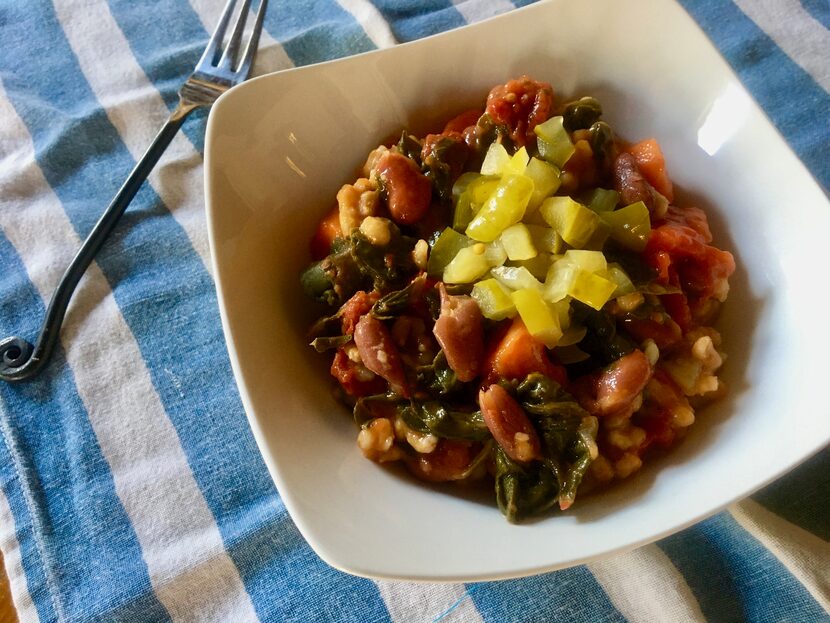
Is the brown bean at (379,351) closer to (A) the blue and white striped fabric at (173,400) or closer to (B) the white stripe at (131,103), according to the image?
(A) the blue and white striped fabric at (173,400)

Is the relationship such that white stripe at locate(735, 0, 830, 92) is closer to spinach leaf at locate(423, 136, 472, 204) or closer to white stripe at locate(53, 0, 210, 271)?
spinach leaf at locate(423, 136, 472, 204)

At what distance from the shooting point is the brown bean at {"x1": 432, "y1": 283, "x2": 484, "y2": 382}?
4.50ft

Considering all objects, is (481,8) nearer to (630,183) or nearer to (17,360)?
(630,183)

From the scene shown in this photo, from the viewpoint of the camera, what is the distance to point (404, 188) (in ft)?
5.15

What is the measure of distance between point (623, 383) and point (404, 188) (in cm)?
62

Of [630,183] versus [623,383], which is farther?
[630,183]

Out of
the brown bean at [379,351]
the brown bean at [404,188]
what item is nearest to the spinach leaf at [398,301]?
the brown bean at [379,351]

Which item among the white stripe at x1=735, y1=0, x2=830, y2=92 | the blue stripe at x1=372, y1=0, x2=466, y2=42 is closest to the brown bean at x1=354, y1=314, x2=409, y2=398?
the blue stripe at x1=372, y1=0, x2=466, y2=42

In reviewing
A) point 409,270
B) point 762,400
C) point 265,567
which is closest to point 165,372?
point 265,567

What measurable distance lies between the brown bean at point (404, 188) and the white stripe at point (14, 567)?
116 centimetres

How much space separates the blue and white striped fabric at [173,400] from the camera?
155 centimetres

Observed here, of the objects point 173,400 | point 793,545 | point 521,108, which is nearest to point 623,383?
point 793,545

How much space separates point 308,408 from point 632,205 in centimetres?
81

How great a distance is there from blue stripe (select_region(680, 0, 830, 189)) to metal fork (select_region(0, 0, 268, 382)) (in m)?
1.51
